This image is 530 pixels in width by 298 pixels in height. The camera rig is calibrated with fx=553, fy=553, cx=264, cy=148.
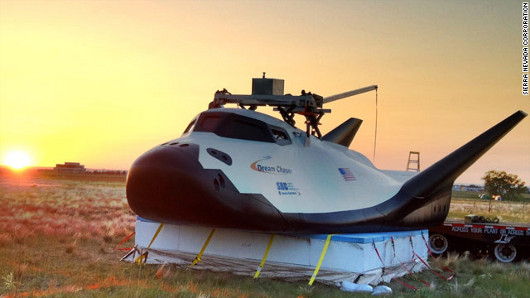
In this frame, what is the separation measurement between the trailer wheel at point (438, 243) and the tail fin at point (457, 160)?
195 inches

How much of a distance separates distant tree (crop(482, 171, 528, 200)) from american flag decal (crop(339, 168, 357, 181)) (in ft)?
365

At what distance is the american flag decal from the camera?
50.1 feet

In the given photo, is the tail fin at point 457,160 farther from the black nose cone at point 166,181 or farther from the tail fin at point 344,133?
the black nose cone at point 166,181

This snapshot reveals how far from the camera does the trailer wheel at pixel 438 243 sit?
20766 millimetres

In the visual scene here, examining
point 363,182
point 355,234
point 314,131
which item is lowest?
point 355,234

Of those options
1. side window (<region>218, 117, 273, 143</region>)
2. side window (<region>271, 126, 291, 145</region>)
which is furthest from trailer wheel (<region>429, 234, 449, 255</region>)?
side window (<region>218, 117, 273, 143</region>)

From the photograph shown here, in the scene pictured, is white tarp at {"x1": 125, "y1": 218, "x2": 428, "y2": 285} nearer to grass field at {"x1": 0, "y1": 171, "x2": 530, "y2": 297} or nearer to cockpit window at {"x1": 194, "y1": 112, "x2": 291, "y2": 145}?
grass field at {"x1": 0, "y1": 171, "x2": 530, "y2": 297}

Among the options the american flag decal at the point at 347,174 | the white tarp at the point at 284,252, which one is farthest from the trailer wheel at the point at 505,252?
the american flag decal at the point at 347,174

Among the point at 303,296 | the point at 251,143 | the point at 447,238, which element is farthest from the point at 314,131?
the point at 447,238

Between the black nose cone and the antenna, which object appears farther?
the antenna

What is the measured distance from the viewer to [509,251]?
1995 cm

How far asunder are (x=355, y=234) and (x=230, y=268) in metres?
3.35

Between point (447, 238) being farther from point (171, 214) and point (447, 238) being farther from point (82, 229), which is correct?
point (82, 229)

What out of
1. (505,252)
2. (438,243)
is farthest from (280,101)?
(505,252)
